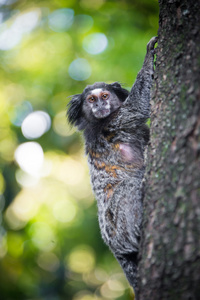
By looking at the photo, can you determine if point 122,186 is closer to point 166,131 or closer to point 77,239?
point 166,131

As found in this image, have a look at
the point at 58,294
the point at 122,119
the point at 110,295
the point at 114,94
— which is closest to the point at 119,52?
the point at 114,94

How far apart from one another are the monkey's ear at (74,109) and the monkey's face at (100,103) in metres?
0.12

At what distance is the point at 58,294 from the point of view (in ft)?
28.2

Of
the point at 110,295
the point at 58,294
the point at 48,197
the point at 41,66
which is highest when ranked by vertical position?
the point at 41,66

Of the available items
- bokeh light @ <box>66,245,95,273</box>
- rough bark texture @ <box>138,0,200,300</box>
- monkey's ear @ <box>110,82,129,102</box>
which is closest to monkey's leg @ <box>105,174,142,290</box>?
rough bark texture @ <box>138,0,200,300</box>

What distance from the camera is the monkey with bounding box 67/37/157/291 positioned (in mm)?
3652

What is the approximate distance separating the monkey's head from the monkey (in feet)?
0.05

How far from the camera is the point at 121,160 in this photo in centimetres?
422

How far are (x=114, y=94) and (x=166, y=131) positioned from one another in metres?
2.89

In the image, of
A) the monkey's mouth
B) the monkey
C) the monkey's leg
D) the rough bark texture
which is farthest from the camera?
the monkey's mouth

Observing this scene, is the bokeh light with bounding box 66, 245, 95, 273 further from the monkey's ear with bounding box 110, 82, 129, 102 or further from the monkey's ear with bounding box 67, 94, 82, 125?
the monkey's ear with bounding box 110, 82, 129, 102

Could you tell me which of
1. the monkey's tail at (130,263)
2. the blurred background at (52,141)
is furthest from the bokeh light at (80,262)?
the monkey's tail at (130,263)

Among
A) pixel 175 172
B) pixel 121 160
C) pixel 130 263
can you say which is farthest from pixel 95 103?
pixel 175 172

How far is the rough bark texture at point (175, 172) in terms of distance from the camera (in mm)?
2137
